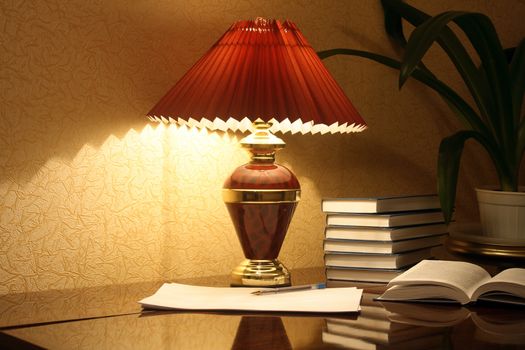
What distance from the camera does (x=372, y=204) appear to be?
4.24ft

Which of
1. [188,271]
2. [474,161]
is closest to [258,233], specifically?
[188,271]

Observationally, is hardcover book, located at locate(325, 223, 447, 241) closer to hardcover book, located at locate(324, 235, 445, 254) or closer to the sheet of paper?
hardcover book, located at locate(324, 235, 445, 254)

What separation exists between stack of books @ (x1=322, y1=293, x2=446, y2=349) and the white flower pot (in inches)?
18.7

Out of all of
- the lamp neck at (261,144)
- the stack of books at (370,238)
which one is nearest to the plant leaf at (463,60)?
the stack of books at (370,238)

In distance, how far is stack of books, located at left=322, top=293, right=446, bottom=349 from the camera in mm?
831

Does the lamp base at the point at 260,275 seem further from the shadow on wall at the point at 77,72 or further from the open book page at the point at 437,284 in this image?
the shadow on wall at the point at 77,72

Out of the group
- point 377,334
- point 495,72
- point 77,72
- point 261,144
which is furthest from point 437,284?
point 77,72

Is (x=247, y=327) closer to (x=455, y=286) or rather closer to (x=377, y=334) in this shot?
(x=377, y=334)

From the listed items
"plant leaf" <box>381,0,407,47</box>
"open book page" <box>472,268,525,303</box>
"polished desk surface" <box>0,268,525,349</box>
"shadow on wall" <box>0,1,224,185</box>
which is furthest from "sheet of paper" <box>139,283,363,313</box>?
"plant leaf" <box>381,0,407,47</box>

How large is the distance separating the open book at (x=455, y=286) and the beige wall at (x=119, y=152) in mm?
415

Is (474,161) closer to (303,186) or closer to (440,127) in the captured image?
(440,127)

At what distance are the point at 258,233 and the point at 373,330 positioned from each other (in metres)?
0.34

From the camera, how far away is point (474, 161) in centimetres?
188

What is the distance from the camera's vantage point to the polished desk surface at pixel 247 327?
0.83 m
